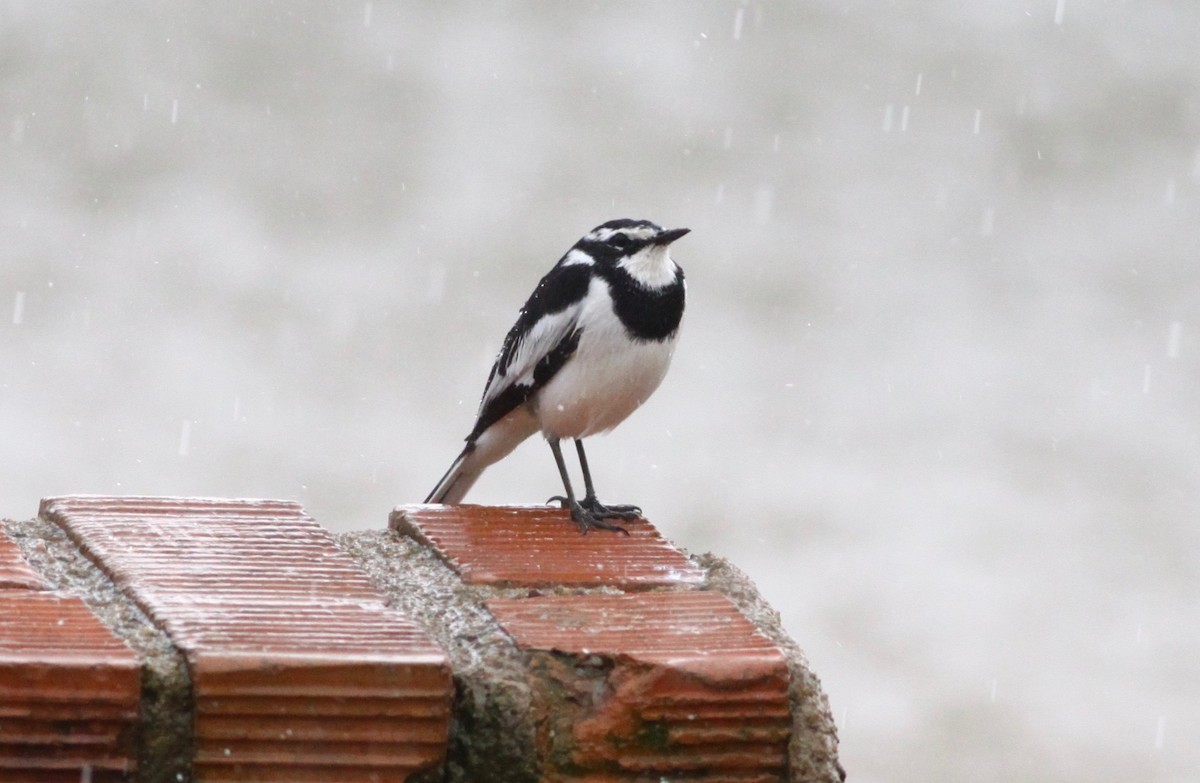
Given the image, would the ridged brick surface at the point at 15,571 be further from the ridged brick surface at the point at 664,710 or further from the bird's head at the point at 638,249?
the bird's head at the point at 638,249

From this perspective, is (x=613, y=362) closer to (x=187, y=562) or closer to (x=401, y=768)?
(x=187, y=562)

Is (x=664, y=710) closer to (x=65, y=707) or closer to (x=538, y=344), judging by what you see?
(x=65, y=707)

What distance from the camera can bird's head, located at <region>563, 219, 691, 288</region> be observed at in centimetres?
362

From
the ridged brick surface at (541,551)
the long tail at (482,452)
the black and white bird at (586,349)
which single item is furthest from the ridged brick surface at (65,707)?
the long tail at (482,452)

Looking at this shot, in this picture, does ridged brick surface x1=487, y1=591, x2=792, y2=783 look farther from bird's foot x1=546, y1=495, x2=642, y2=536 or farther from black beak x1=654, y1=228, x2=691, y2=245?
black beak x1=654, y1=228, x2=691, y2=245

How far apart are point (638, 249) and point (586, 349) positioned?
0.29 m

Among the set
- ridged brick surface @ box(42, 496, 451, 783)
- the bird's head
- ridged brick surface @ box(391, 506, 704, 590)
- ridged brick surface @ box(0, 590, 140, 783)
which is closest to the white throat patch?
the bird's head

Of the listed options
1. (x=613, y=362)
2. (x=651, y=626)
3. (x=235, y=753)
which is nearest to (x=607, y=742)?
(x=651, y=626)

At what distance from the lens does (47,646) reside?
1437mm

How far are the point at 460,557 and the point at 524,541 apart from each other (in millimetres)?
173

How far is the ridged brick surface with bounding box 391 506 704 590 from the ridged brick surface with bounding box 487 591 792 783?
0.86 feet

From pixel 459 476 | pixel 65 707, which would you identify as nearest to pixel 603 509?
pixel 459 476

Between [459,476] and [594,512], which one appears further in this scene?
[459,476]

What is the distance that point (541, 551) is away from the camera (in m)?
2.00
